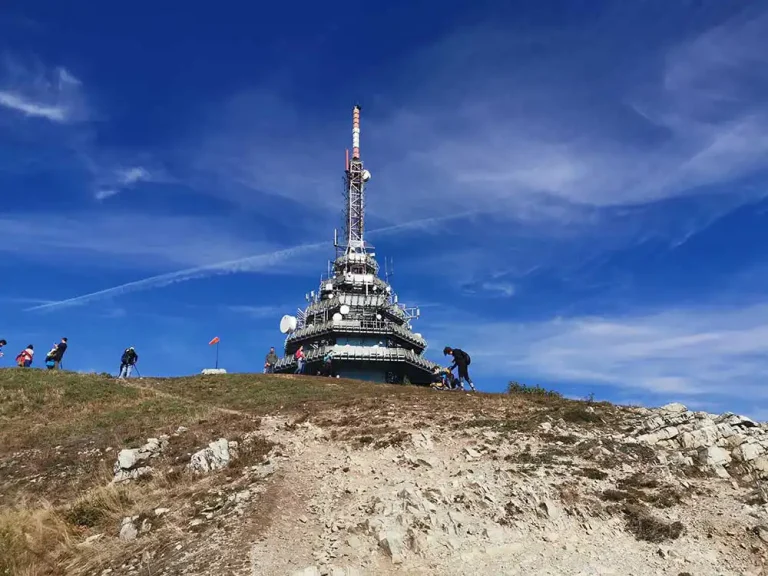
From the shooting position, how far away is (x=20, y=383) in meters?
32.7

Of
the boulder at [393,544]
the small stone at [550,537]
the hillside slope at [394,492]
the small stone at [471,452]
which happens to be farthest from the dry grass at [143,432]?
the boulder at [393,544]

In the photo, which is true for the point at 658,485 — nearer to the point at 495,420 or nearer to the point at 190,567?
the point at 495,420

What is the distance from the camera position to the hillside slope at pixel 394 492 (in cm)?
1327

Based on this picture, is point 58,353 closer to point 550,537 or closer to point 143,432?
point 143,432

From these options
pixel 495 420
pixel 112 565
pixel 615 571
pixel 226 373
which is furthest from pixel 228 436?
pixel 226 373

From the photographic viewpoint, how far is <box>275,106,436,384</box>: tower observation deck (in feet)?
199

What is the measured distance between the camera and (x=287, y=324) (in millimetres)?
66750

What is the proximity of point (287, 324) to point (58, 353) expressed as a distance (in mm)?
30068

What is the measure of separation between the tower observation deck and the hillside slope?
1378 inches

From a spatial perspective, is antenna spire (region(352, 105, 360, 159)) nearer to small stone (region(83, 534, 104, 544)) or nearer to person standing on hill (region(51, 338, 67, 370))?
person standing on hill (region(51, 338, 67, 370))

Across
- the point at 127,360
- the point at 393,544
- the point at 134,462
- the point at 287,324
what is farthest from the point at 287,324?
the point at 393,544

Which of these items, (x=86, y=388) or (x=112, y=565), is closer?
(x=112, y=565)

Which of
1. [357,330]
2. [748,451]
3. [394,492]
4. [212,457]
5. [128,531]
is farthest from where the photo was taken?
[357,330]

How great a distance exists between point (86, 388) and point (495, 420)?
23187mm
